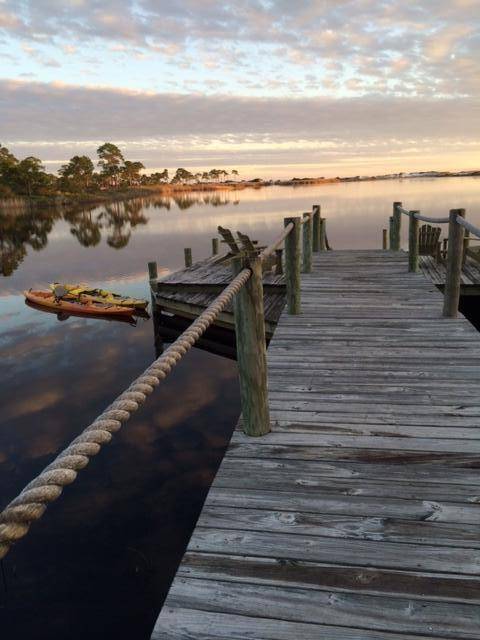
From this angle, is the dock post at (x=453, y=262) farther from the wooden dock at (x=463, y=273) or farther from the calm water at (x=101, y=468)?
the wooden dock at (x=463, y=273)

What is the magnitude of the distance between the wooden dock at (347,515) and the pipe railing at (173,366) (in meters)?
0.46

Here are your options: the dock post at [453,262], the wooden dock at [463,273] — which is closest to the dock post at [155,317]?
the wooden dock at [463,273]

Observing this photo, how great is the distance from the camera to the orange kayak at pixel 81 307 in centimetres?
1556

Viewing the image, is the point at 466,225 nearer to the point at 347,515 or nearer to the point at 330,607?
the point at 347,515

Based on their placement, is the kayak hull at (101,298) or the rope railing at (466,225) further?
the kayak hull at (101,298)

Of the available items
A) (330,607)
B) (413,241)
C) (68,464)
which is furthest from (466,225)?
(68,464)

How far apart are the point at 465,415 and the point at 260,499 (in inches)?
73.3

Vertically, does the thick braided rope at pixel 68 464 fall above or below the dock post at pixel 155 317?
above

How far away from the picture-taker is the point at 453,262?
558cm

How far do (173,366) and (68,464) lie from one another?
916 millimetres

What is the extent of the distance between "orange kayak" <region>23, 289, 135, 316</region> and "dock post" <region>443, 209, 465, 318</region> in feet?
38.1

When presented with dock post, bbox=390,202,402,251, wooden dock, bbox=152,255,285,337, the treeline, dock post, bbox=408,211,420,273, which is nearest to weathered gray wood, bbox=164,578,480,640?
dock post, bbox=408,211,420,273

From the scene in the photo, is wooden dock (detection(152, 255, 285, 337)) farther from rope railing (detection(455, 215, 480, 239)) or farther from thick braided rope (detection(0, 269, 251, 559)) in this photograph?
thick braided rope (detection(0, 269, 251, 559))

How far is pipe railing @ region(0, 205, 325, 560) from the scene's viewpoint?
1053mm
